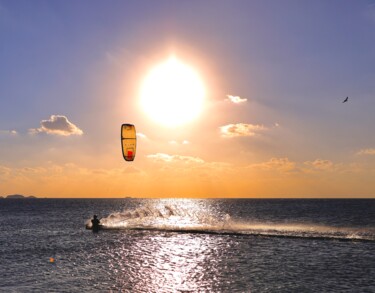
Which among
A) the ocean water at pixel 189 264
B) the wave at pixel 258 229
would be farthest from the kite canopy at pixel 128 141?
the wave at pixel 258 229

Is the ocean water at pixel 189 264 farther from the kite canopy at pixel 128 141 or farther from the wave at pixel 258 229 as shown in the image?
the kite canopy at pixel 128 141

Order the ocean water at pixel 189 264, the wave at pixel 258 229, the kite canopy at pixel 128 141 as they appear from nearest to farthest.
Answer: the ocean water at pixel 189 264 → the kite canopy at pixel 128 141 → the wave at pixel 258 229

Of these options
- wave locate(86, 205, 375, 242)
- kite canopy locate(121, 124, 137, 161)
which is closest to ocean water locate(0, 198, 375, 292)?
wave locate(86, 205, 375, 242)

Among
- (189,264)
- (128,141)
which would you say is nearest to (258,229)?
(189,264)

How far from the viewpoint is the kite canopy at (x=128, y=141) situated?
31656 millimetres

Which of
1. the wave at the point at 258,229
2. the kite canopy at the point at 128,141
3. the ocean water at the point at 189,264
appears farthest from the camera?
the wave at the point at 258,229

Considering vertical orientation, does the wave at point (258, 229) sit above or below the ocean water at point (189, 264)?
above

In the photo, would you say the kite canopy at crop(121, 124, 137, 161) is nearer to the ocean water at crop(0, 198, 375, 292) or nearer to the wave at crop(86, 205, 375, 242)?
the ocean water at crop(0, 198, 375, 292)

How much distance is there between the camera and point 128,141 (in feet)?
105

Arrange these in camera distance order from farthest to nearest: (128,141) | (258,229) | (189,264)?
(258,229) < (189,264) < (128,141)

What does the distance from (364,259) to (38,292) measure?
2763 centimetres

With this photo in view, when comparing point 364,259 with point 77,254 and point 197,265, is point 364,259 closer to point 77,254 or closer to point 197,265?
point 197,265

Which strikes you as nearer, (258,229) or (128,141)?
(128,141)

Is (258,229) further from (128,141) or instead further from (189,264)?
(128,141)
